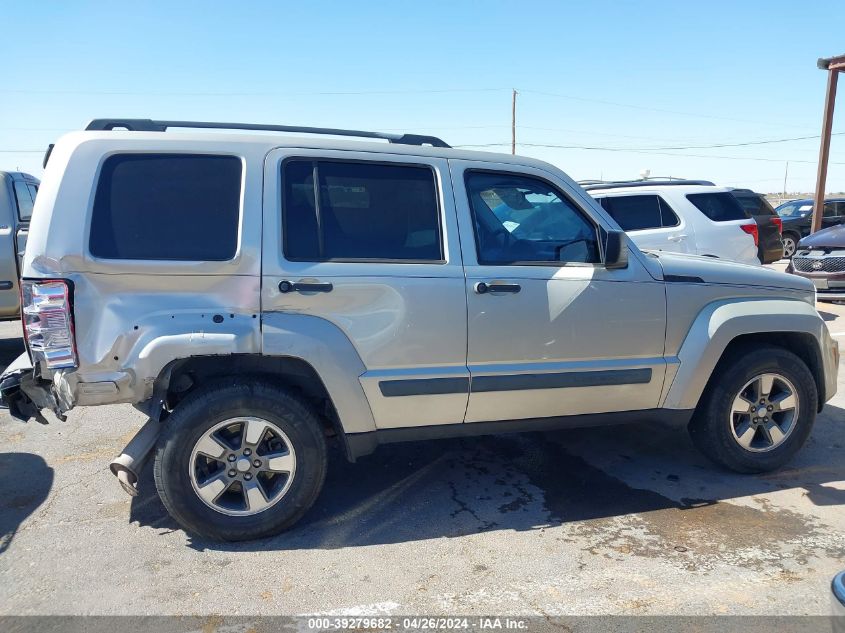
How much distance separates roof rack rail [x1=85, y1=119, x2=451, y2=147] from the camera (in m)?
3.40

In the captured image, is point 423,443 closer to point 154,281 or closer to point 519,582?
point 519,582

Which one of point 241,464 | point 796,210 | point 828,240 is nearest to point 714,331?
point 241,464

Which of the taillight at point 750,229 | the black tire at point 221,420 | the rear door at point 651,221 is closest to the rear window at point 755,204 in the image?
the taillight at point 750,229

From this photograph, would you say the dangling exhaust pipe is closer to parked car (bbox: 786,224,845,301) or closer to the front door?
the front door

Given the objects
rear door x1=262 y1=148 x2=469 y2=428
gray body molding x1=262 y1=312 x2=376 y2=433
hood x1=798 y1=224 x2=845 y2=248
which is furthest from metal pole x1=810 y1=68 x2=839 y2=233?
gray body molding x1=262 y1=312 x2=376 y2=433

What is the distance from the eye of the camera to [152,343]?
3.08 metres

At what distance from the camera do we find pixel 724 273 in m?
4.06

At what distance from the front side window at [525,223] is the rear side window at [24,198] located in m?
5.64

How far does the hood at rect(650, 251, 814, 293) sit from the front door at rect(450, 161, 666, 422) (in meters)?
0.22

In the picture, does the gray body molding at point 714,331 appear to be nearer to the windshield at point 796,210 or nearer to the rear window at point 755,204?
the rear window at point 755,204

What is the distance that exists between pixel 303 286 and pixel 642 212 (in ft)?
20.9

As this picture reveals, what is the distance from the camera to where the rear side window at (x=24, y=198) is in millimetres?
7031

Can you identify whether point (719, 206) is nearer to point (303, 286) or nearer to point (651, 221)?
point (651, 221)

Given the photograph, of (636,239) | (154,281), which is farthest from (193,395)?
(636,239)
